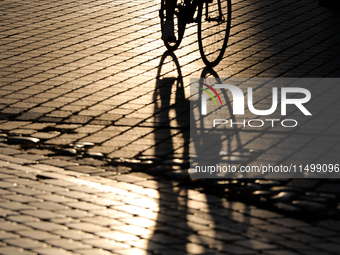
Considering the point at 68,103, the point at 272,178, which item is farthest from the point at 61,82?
the point at 272,178

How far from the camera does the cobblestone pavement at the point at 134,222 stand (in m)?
3.59

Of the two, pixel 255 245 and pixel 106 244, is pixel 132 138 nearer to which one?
pixel 106 244

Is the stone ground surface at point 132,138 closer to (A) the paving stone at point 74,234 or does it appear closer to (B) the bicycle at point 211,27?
(A) the paving stone at point 74,234

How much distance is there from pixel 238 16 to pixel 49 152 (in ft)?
20.2

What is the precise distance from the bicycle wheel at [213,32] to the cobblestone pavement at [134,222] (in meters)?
3.46

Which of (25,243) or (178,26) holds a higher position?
(178,26)

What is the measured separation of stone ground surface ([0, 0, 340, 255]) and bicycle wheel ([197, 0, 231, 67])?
22cm

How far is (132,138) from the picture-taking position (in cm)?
573

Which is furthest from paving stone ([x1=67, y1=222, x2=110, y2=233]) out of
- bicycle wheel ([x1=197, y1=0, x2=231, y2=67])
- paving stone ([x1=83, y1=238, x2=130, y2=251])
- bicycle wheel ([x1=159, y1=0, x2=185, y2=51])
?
bicycle wheel ([x1=159, y1=0, x2=185, y2=51])

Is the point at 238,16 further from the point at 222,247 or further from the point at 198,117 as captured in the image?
the point at 222,247

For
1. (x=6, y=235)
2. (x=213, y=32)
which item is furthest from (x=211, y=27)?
(x=6, y=235)

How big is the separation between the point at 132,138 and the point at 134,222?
1.83 metres

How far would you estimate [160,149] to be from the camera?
5422mm

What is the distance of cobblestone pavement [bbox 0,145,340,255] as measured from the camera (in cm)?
359
